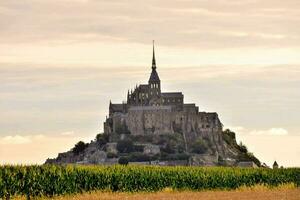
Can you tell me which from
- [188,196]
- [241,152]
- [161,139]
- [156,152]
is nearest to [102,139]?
[161,139]

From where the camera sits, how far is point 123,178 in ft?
153

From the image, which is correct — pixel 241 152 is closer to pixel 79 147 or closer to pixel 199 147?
pixel 199 147

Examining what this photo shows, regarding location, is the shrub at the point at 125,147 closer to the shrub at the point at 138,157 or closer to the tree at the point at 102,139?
the shrub at the point at 138,157

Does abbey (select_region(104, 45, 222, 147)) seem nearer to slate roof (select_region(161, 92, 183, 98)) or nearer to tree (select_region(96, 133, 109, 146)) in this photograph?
tree (select_region(96, 133, 109, 146))

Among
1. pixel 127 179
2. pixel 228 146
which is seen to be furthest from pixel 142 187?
pixel 228 146

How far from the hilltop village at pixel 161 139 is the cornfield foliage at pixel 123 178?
373ft

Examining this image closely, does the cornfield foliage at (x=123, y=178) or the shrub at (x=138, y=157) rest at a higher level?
the shrub at (x=138, y=157)

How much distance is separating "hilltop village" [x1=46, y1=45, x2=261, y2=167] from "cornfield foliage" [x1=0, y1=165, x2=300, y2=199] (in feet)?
373

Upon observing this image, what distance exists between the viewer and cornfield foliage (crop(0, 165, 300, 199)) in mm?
37844

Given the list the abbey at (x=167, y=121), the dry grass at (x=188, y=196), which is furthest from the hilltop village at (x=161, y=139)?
the dry grass at (x=188, y=196)

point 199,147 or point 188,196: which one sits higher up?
point 199,147

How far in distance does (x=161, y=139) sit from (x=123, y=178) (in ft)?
444

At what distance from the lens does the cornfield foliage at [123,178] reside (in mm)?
37844

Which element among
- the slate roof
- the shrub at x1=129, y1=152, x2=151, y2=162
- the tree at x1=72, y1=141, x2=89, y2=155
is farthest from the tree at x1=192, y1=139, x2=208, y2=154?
the tree at x1=72, y1=141, x2=89, y2=155
